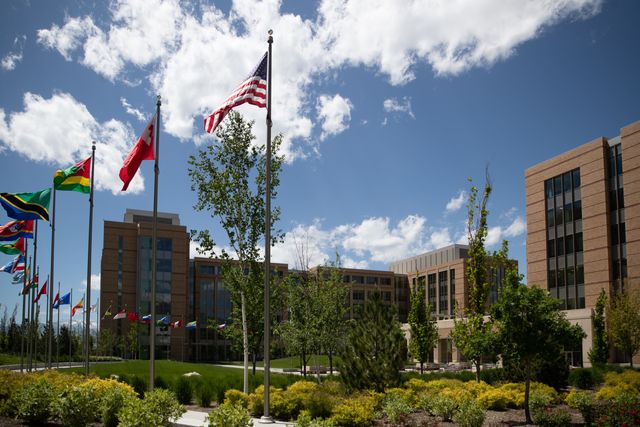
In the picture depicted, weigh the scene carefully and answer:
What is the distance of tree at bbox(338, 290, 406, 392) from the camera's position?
19.8m

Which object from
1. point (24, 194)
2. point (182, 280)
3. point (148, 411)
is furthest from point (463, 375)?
point (182, 280)

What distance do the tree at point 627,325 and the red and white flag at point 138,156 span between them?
33.9 m

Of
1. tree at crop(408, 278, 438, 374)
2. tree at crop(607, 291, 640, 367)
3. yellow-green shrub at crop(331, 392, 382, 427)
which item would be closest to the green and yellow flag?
yellow-green shrub at crop(331, 392, 382, 427)

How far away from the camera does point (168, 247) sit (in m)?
88.9

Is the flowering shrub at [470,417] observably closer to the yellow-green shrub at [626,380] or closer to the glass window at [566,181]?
the yellow-green shrub at [626,380]

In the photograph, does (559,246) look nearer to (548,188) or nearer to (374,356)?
(548,188)

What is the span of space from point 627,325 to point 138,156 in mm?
34251

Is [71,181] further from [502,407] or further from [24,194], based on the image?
[502,407]

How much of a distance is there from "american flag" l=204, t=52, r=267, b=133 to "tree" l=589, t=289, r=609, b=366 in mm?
34376

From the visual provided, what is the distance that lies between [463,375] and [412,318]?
11.2m

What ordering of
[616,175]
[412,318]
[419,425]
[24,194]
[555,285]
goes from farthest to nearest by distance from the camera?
[555,285] → [616,175] → [412,318] → [24,194] → [419,425]

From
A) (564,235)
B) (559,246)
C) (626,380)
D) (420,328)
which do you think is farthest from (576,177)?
(626,380)

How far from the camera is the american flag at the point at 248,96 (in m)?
16.8

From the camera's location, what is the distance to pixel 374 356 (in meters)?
20.3
